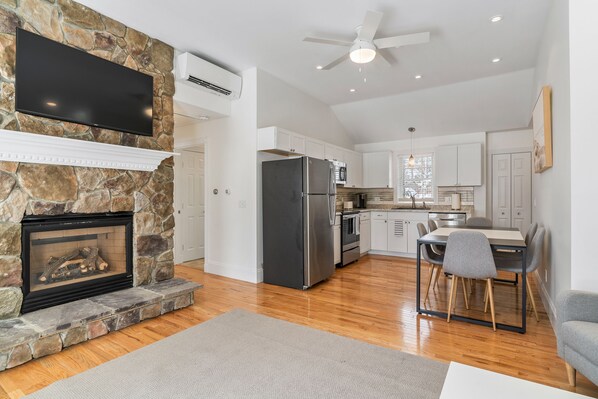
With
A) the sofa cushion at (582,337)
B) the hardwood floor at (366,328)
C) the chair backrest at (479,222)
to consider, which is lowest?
the hardwood floor at (366,328)

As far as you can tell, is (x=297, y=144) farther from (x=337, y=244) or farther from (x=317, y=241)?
(x=337, y=244)

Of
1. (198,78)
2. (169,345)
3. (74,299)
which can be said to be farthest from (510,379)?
(198,78)

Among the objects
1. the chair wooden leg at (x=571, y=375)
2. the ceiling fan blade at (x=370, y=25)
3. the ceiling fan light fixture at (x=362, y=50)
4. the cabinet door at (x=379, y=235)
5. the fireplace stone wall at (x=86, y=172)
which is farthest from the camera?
the cabinet door at (x=379, y=235)

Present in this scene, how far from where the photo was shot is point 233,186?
15.5 ft

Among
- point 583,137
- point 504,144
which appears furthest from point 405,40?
point 504,144

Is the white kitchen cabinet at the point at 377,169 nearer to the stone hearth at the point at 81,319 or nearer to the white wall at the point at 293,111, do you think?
the white wall at the point at 293,111

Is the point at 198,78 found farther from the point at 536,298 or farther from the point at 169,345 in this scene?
the point at 536,298

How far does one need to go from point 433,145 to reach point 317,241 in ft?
13.0

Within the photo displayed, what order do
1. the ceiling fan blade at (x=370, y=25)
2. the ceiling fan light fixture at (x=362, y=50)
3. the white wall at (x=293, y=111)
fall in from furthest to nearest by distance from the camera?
the white wall at (x=293, y=111) → the ceiling fan light fixture at (x=362, y=50) → the ceiling fan blade at (x=370, y=25)

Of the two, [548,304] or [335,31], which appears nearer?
[548,304]

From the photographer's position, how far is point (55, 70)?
2.78 metres

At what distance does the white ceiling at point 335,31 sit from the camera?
2.99 meters

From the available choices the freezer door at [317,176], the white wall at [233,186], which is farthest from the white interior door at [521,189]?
the white wall at [233,186]

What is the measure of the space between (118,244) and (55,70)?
1.77m
